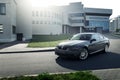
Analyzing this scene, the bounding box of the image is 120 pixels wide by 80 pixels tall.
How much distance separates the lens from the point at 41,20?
59.2 meters

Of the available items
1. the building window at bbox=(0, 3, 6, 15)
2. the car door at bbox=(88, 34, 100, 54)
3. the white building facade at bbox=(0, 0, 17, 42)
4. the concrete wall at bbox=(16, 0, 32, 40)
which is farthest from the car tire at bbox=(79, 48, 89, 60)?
the concrete wall at bbox=(16, 0, 32, 40)

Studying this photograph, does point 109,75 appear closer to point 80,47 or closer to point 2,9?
point 80,47

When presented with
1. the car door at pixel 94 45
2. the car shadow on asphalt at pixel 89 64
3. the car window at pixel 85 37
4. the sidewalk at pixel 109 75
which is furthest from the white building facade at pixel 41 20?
the sidewalk at pixel 109 75

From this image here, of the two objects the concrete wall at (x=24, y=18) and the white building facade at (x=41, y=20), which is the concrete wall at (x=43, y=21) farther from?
the concrete wall at (x=24, y=18)

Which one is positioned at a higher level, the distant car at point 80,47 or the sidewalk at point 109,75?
the distant car at point 80,47

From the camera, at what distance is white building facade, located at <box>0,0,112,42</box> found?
30.9 m

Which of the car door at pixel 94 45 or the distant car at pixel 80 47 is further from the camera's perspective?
the car door at pixel 94 45

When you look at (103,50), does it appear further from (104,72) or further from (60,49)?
(104,72)

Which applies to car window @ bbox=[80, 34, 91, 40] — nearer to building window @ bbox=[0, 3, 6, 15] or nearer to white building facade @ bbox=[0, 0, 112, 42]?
white building facade @ bbox=[0, 0, 112, 42]

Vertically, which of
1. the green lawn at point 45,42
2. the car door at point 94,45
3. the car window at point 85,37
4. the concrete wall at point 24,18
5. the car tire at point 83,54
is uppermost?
the concrete wall at point 24,18

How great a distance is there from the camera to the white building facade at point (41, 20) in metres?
30.9

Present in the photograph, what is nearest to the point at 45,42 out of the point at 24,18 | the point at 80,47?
the point at 80,47

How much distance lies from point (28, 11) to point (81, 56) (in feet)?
97.2

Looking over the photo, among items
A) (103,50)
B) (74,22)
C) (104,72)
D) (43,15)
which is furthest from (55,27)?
(104,72)
